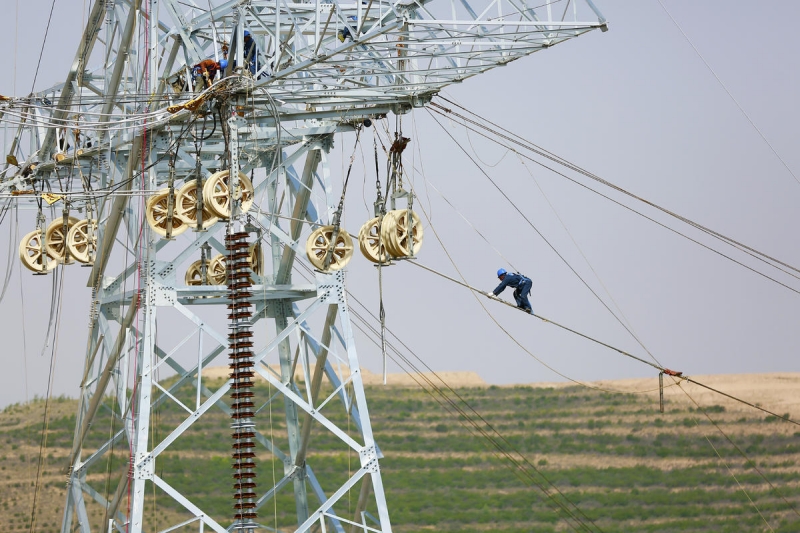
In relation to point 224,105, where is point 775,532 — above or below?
below

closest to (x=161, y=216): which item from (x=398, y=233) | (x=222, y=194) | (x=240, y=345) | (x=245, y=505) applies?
(x=222, y=194)

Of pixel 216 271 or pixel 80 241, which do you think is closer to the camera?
pixel 80 241

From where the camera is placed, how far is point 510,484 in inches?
2474

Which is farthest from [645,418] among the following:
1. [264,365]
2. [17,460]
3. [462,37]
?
[462,37]

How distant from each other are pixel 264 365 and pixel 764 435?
38000 millimetres

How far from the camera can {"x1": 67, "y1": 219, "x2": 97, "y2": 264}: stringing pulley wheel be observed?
115 feet

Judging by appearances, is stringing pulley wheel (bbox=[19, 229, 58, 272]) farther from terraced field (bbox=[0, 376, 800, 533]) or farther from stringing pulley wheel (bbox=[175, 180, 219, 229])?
terraced field (bbox=[0, 376, 800, 533])

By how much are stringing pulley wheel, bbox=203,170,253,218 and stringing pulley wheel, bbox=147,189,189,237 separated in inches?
35.5

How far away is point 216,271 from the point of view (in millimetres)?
36312

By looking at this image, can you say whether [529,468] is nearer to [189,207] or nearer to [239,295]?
[239,295]

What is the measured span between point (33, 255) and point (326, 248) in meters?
8.72

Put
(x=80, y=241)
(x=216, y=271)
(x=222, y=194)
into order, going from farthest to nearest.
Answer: (x=216, y=271) < (x=80, y=241) < (x=222, y=194)

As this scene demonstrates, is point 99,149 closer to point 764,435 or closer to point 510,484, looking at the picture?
point 510,484

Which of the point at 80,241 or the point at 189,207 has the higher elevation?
the point at 80,241
